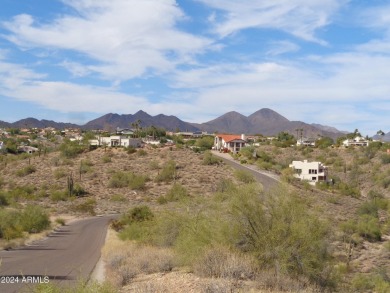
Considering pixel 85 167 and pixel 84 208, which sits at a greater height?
pixel 85 167

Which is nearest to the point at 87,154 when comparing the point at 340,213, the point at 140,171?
the point at 140,171

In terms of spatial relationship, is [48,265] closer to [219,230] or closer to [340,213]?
[219,230]

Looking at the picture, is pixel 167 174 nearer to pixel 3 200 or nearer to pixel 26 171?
pixel 26 171

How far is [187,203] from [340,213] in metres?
37.0

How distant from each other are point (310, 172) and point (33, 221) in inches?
2236

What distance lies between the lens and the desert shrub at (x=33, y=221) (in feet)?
127

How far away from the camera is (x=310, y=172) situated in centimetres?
8544

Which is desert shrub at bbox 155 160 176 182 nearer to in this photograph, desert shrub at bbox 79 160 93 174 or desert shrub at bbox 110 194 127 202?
desert shrub at bbox 110 194 127 202

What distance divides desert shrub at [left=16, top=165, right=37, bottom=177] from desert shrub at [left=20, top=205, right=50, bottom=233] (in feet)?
138

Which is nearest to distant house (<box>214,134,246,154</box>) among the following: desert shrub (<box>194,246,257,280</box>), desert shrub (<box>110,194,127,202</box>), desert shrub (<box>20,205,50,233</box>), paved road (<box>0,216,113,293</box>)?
desert shrub (<box>110,194,127,202</box>)

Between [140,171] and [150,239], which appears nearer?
[150,239]

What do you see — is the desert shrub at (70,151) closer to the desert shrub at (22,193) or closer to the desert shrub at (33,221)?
the desert shrub at (22,193)

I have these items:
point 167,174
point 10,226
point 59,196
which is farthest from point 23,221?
point 167,174

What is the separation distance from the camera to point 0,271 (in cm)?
1948
